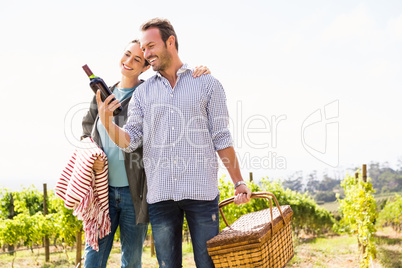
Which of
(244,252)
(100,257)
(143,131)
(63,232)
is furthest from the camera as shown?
(63,232)

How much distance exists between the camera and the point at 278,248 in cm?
225

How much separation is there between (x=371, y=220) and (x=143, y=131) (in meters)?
5.68

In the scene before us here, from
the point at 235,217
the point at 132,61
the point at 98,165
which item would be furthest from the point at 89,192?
the point at 235,217

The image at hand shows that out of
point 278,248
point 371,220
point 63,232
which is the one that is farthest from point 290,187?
point 278,248

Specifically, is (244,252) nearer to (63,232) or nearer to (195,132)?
(195,132)

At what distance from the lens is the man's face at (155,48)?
225 centimetres

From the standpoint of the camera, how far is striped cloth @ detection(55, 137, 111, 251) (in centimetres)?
233

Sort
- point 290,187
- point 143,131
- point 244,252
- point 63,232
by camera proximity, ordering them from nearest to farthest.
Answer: point 244,252 → point 143,131 → point 63,232 → point 290,187

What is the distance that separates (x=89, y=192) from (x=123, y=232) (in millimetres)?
372

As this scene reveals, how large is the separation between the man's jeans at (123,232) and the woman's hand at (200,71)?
0.84 metres

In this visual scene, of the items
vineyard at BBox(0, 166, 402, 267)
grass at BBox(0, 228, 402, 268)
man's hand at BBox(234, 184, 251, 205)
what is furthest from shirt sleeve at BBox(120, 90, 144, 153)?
grass at BBox(0, 228, 402, 268)

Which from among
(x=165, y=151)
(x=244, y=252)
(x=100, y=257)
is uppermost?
(x=165, y=151)

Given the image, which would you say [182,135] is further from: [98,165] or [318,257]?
[318,257]

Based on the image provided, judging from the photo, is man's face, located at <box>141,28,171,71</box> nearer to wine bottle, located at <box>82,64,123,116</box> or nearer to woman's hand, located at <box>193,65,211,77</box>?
woman's hand, located at <box>193,65,211,77</box>
